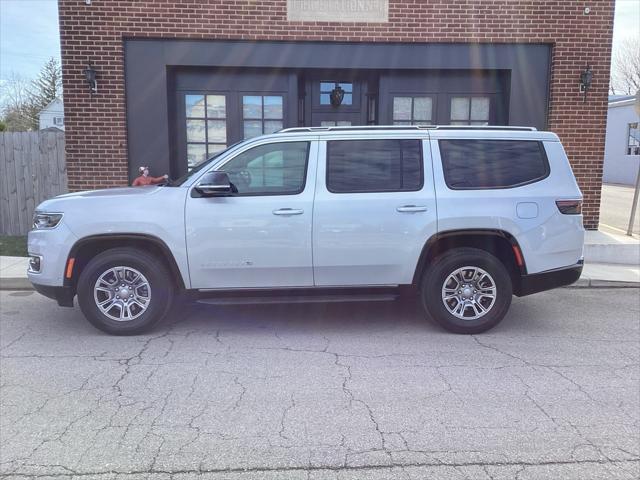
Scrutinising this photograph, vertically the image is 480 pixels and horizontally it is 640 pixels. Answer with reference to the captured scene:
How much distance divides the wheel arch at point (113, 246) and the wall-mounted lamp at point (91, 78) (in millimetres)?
5158

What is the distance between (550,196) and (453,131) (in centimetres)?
117

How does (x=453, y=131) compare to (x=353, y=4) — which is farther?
(x=353, y=4)

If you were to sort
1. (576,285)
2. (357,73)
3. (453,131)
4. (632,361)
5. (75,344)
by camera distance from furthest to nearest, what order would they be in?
(357,73) → (576,285) → (453,131) → (75,344) → (632,361)

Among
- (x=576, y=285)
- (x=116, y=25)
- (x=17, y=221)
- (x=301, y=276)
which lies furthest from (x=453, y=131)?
(x=17, y=221)

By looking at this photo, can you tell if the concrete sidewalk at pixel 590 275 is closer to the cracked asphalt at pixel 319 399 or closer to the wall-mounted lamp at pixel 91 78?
the cracked asphalt at pixel 319 399

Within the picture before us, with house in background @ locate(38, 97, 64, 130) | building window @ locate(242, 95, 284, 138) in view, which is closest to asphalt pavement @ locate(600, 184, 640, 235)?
building window @ locate(242, 95, 284, 138)

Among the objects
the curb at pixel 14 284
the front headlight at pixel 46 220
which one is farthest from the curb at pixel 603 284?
the curb at pixel 14 284

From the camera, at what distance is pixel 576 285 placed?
7.81 meters

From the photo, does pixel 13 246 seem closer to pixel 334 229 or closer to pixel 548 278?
pixel 334 229

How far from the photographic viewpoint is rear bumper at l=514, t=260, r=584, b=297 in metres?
5.43

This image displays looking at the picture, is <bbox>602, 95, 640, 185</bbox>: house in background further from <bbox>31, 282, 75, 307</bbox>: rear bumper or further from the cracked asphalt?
<bbox>31, 282, 75, 307</bbox>: rear bumper

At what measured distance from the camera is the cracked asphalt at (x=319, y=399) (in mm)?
3102

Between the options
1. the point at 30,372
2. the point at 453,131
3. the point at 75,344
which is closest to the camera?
the point at 30,372

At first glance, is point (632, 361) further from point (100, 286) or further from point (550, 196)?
point (100, 286)
